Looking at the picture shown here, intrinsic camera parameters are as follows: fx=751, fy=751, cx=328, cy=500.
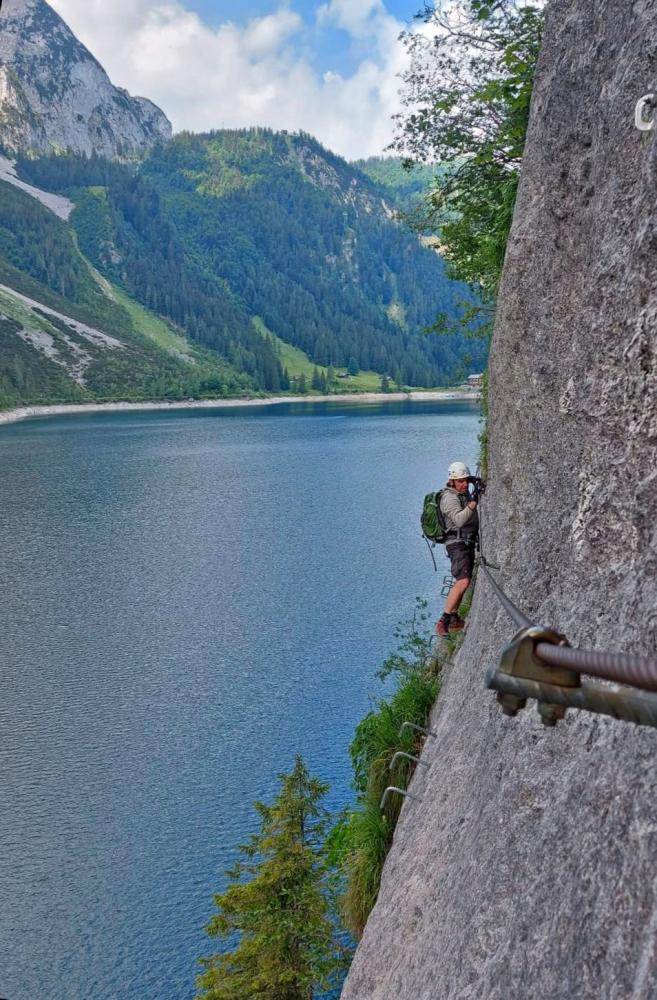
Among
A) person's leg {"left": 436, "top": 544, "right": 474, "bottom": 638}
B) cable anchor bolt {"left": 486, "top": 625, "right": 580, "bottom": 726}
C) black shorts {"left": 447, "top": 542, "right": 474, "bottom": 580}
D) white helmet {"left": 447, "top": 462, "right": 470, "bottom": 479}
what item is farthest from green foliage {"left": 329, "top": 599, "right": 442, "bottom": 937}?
cable anchor bolt {"left": 486, "top": 625, "right": 580, "bottom": 726}

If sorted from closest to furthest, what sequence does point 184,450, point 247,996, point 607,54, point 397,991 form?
point 607,54 → point 397,991 → point 247,996 → point 184,450

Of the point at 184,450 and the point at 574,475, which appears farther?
the point at 184,450

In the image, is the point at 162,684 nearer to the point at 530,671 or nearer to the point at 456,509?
the point at 456,509

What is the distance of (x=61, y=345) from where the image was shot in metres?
189

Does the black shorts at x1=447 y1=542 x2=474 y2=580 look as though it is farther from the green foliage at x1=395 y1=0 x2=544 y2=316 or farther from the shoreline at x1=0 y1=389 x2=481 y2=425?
the shoreline at x1=0 y1=389 x2=481 y2=425

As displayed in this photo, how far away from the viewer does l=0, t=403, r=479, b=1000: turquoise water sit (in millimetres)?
17078

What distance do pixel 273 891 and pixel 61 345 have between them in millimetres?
193505

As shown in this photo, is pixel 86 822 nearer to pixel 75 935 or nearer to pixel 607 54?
pixel 75 935

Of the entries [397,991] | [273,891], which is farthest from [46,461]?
[397,991]

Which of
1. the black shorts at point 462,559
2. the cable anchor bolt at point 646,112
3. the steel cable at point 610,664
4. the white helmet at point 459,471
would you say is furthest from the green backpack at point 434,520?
the steel cable at point 610,664

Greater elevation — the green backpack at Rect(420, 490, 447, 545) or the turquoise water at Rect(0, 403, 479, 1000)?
the green backpack at Rect(420, 490, 447, 545)

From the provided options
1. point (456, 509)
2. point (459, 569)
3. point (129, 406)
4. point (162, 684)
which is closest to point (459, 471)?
point (456, 509)

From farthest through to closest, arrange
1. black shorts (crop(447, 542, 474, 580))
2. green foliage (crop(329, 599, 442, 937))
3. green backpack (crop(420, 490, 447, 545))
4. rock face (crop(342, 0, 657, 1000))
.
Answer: green foliage (crop(329, 599, 442, 937))
black shorts (crop(447, 542, 474, 580))
green backpack (crop(420, 490, 447, 545))
rock face (crop(342, 0, 657, 1000))

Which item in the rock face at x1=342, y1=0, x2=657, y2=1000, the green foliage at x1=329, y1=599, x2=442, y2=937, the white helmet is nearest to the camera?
the rock face at x1=342, y1=0, x2=657, y2=1000
